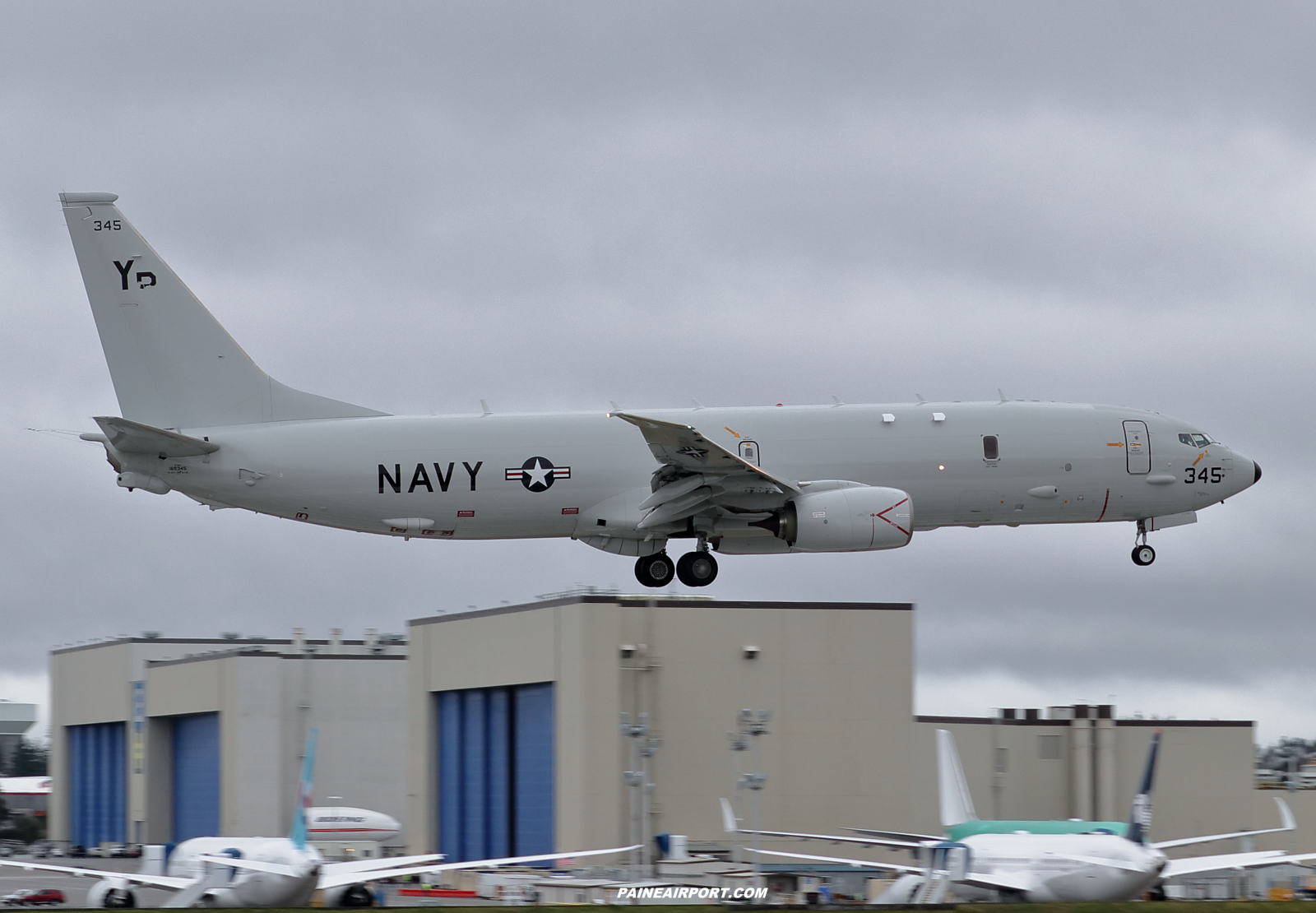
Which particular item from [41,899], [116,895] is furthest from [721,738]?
[41,899]

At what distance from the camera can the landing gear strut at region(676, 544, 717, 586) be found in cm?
5306

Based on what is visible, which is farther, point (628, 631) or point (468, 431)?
point (628, 631)

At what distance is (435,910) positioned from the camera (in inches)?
1554

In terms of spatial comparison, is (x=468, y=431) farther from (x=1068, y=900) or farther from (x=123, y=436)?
(x=1068, y=900)

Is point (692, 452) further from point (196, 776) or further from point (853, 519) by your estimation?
point (196, 776)

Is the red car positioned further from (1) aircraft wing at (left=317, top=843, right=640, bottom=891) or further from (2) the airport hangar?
(1) aircraft wing at (left=317, top=843, right=640, bottom=891)

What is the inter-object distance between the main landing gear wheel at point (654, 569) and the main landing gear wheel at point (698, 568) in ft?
3.18

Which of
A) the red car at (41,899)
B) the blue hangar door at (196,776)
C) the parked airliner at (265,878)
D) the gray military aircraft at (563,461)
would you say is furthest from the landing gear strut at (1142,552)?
the blue hangar door at (196,776)

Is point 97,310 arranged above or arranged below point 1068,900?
above

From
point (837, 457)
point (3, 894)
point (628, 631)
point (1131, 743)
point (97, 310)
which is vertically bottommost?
point (3, 894)

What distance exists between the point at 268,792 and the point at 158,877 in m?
46.8

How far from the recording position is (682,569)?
2098 inches

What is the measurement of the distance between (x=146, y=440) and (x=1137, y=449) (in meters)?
29.2

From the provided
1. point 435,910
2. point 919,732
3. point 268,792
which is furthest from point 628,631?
point 268,792
